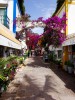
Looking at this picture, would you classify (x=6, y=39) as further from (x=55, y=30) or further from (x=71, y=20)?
(x=71, y=20)

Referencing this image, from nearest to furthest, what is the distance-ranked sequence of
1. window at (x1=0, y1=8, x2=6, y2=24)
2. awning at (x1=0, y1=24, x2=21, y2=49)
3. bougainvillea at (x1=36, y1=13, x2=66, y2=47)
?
awning at (x1=0, y1=24, x2=21, y2=49)
window at (x1=0, y1=8, x2=6, y2=24)
bougainvillea at (x1=36, y1=13, x2=66, y2=47)

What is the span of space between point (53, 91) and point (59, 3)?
1015 inches

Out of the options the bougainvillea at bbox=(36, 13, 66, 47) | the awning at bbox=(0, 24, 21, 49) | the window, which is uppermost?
the window

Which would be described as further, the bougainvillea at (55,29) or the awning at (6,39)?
the bougainvillea at (55,29)

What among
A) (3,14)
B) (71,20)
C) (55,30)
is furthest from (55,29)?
(3,14)

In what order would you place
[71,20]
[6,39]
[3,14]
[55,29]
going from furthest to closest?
[55,29] → [71,20] → [3,14] → [6,39]

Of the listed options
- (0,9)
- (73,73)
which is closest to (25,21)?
(0,9)

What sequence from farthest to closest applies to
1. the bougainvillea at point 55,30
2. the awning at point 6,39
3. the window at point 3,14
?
the bougainvillea at point 55,30, the window at point 3,14, the awning at point 6,39

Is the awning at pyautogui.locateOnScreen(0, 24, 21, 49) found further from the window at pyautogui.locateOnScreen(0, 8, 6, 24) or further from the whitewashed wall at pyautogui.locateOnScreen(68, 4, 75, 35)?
the whitewashed wall at pyautogui.locateOnScreen(68, 4, 75, 35)

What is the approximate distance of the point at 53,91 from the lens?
11.8 m

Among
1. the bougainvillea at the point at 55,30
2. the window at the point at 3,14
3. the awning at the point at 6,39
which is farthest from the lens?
the bougainvillea at the point at 55,30

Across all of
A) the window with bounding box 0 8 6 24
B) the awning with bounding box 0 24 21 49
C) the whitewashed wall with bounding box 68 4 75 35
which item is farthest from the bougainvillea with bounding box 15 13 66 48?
the awning with bounding box 0 24 21 49

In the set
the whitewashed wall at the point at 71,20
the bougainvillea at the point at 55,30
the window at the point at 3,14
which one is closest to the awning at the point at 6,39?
the window at the point at 3,14

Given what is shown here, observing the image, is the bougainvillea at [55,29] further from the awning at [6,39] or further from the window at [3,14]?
the awning at [6,39]
